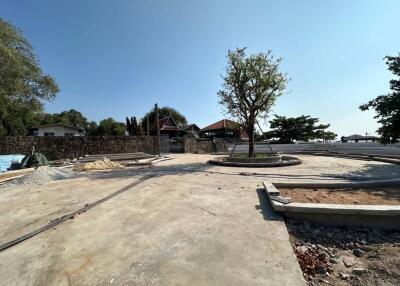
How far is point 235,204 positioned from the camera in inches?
172

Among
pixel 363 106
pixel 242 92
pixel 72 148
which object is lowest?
pixel 72 148

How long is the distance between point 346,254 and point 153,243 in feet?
7.01

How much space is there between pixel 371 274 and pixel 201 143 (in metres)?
23.0

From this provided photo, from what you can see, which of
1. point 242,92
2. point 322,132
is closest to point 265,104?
point 242,92

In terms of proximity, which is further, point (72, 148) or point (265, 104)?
point (72, 148)

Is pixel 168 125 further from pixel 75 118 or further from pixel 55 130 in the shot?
pixel 75 118

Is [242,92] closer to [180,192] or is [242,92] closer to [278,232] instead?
[180,192]

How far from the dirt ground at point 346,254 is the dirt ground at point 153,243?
0.63 feet

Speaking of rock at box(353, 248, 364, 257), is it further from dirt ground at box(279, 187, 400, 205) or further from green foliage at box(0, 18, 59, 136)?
green foliage at box(0, 18, 59, 136)

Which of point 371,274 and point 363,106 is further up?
point 363,106

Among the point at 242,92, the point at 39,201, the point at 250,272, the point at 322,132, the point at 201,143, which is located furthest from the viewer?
the point at 322,132

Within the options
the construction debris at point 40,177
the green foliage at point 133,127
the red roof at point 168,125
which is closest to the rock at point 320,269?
the construction debris at point 40,177

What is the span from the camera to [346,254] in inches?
108

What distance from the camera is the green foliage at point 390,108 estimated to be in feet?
31.9
